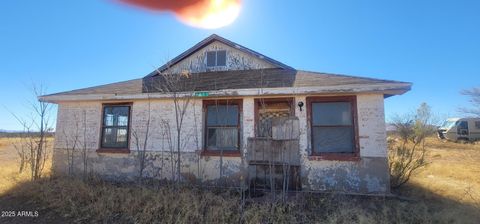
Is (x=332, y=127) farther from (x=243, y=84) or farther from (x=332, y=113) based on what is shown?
(x=243, y=84)

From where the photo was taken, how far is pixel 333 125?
7.97 m

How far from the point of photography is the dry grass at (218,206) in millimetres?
5582

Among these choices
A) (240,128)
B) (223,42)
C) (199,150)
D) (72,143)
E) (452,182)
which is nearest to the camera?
(240,128)

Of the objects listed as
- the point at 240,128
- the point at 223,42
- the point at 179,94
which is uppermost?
the point at 223,42

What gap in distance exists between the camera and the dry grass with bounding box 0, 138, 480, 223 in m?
5.58

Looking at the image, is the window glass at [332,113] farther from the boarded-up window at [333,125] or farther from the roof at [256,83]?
the roof at [256,83]

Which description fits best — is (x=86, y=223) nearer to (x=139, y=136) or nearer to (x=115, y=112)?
(x=139, y=136)

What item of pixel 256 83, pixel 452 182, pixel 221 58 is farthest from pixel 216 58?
pixel 452 182

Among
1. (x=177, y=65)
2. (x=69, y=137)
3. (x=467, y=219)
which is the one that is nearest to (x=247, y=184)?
(x=467, y=219)

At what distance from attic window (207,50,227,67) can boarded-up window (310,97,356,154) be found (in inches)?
183

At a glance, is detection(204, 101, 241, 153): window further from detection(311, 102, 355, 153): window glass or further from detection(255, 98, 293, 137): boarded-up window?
detection(311, 102, 355, 153): window glass

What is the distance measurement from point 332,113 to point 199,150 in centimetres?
428

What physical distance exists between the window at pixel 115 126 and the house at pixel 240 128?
0.12ft

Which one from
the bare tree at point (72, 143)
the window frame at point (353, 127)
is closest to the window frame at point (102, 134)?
the bare tree at point (72, 143)
